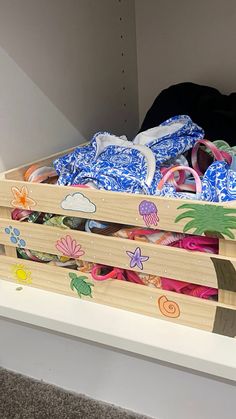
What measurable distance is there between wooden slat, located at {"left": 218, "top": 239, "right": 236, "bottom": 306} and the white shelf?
4 cm

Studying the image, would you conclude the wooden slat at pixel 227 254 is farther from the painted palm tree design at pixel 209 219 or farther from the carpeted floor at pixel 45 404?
the carpeted floor at pixel 45 404

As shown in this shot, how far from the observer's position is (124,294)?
1.86 feet

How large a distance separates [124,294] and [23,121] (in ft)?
1.02

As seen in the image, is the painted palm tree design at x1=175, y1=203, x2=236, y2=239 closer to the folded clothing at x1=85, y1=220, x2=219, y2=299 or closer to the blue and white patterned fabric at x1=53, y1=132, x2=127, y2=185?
the folded clothing at x1=85, y1=220, x2=219, y2=299

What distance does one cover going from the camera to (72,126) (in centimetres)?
81

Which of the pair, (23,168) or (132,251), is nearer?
(132,251)

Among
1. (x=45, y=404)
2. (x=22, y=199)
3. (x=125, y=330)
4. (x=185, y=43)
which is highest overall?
(x=185, y=43)

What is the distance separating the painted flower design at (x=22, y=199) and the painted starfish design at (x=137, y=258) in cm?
14

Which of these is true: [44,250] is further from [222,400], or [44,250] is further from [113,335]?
[222,400]

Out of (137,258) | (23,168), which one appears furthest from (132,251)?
(23,168)

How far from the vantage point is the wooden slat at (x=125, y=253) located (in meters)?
0.50

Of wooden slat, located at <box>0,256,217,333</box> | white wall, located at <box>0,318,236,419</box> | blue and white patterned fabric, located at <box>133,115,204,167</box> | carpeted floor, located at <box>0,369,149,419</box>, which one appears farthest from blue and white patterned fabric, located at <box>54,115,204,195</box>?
carpeted floor, located at <box>0,369,149,419</box>

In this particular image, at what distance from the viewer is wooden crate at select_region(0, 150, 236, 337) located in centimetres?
48

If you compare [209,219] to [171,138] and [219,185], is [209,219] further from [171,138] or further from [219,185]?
[171,138]
